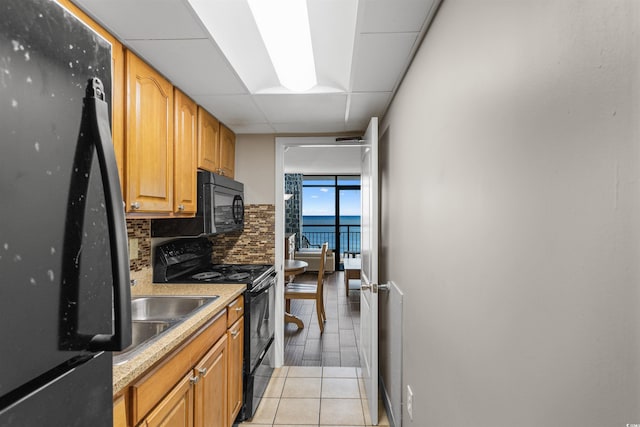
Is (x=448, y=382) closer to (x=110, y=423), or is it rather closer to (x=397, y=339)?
(x=397, y=339)

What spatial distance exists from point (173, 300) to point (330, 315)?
3.06 metres

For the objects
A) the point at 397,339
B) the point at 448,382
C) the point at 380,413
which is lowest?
the point at 380,413

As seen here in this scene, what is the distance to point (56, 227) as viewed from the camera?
0.46 m

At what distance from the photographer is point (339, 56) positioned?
1.80 m

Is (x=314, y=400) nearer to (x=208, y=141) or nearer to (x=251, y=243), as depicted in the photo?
(x=251, y=243)

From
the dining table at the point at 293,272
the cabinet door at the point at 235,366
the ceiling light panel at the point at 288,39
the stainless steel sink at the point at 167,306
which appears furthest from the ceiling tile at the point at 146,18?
the dining table at the point at 293,272

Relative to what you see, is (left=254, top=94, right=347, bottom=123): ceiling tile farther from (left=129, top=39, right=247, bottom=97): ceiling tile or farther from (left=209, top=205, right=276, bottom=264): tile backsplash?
(left=209, top=205, right=276, bottom=264): tile backsplash

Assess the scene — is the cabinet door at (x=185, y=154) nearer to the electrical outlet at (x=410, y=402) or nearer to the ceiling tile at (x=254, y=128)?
the ceiling tile at (x=254, y=128)

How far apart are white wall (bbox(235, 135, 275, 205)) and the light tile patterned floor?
1.57 m

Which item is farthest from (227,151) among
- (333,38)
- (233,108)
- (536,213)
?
(536,213)

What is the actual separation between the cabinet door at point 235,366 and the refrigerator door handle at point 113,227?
1.60 meters

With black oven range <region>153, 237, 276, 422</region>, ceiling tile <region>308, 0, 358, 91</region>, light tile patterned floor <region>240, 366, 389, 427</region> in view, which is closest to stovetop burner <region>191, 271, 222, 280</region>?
black oven range <region>153, 237, 276, 422</region>

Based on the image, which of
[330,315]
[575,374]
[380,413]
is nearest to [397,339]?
[380,413]

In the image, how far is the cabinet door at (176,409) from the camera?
48.0 inches
